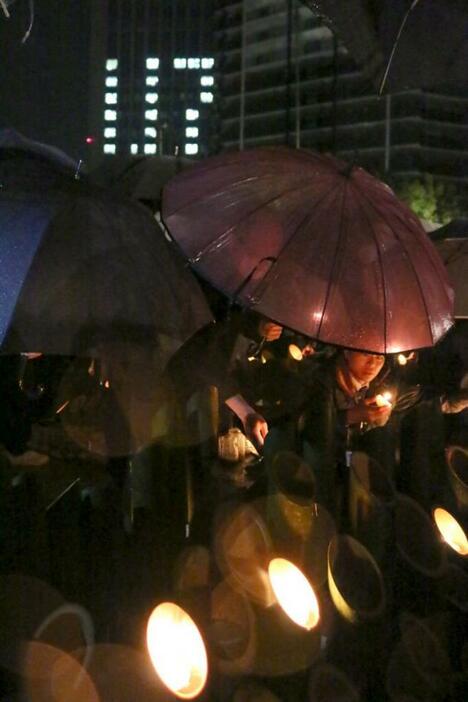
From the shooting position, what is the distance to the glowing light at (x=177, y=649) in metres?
3.18

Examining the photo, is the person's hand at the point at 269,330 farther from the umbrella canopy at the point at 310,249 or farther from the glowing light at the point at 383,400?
the glowing light at the point at 383,400

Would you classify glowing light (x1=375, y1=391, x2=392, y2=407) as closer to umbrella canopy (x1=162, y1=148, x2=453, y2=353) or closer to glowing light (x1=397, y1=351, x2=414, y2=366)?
umbrella canopy (x1=162, y1=148, x2=453, y2=353)

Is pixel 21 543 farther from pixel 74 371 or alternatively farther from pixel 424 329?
pixel 424 329

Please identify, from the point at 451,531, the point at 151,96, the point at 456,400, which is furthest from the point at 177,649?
the point at 151,96

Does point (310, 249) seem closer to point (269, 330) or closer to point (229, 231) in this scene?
point (229, 231)

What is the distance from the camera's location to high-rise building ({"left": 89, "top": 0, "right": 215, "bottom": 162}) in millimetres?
101438

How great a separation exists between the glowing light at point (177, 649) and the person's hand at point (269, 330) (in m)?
1.52

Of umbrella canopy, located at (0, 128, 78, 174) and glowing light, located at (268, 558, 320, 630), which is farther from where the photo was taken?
umbrella canopy, located at (0, 128, 78, 174)

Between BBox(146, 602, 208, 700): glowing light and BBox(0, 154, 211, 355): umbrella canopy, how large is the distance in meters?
1.29

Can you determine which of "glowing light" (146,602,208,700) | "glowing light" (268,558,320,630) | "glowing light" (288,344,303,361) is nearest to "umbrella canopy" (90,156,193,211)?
"glowing light" (288,344,303,361)

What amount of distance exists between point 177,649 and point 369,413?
1748 mm

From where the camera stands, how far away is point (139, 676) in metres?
3.27

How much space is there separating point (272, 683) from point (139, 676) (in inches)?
22.1

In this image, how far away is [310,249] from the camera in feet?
13.1
